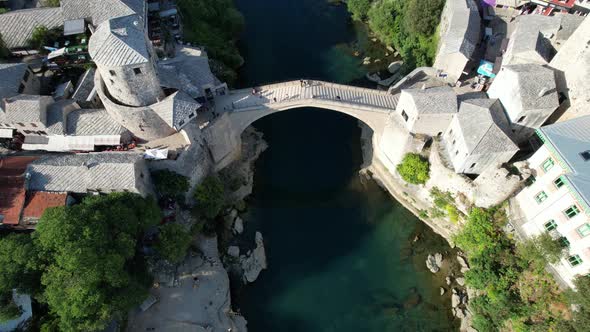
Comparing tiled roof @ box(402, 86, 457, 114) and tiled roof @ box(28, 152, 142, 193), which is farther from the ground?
tiled roof @ box(402, 86, 457, 114)

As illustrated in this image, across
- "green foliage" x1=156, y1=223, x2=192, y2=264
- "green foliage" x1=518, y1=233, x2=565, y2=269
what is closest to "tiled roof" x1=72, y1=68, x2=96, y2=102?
"green foliage" x1=156, y1=223, x2=192, y2=264

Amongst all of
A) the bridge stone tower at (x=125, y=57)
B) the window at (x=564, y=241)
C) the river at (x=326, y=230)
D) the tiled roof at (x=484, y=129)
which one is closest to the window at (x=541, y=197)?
the window at (x=564, y=241)

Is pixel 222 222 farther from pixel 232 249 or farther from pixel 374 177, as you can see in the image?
pixel 374 177

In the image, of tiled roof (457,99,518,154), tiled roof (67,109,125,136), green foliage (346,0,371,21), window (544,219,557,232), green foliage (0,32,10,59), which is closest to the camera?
window (544,219,557,232)

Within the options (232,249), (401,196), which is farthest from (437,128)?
(232,249)

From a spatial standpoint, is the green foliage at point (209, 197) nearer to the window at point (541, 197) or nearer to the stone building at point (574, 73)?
the window at point (541, 197)


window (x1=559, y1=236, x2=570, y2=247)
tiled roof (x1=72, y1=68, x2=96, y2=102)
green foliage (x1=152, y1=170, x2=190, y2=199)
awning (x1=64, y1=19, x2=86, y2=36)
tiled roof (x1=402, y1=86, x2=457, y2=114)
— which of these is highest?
tiled roof (x1=402, y1=86, x2=457, y2=114)

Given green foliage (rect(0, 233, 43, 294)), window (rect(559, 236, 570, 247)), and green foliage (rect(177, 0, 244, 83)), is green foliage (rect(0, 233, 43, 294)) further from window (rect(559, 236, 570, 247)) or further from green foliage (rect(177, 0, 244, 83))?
window (rect(559, 236, 570, 247))
